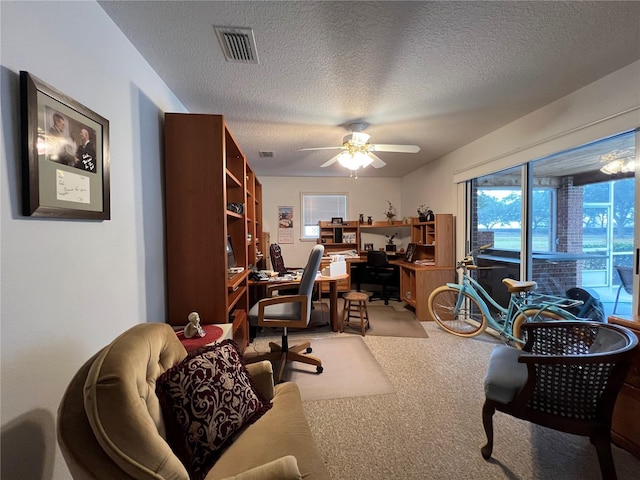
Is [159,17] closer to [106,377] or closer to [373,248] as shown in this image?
[106,377]

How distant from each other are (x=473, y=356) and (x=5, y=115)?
3.53m

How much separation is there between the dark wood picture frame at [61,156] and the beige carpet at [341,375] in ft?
6.22

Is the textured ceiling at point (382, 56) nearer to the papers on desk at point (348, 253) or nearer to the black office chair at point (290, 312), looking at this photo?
the black office chair at point (290, 312)

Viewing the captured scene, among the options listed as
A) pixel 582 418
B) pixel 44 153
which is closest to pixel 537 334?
pixel 582 418

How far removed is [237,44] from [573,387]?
2.63 meters

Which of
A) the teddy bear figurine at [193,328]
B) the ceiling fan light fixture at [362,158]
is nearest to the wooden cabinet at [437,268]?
the ceiling fan light fixture at [362,158]

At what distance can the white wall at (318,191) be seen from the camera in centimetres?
534

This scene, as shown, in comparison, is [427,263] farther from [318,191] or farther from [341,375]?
[318,191]

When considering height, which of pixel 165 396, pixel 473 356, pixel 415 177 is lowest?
pixel 473 356

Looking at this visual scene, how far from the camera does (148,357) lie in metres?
0.95

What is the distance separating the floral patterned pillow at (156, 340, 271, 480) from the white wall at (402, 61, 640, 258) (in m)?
2.96

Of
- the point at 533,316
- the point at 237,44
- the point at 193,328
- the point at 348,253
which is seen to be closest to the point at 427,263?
the point at 348,253

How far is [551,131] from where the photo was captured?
232 centimetres

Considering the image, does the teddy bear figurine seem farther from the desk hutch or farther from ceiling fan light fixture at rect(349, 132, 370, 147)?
the desk hutch
